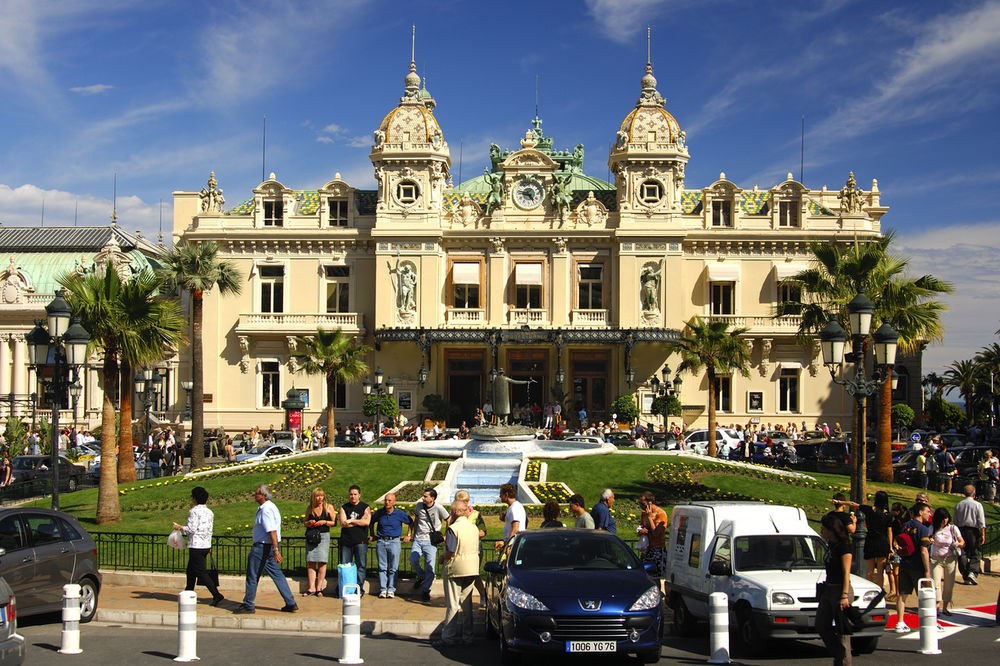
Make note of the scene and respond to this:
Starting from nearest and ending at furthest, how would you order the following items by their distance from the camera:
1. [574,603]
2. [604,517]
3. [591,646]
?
[591,646]
[574,603]
[604,517]

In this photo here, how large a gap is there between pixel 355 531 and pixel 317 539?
2.04 feet

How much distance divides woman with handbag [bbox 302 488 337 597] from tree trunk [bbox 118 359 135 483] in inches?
467

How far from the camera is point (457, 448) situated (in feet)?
107

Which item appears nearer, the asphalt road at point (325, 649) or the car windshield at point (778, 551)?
the asphalt road at point (325, 649)

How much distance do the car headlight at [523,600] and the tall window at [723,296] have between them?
41.0 m

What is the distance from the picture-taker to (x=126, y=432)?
28672 mm

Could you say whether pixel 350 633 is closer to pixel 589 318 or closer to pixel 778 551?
pixel 778 551

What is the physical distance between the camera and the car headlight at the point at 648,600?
11.5 metres

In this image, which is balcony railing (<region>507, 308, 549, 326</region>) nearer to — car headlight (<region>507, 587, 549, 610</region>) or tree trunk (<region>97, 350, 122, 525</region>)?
tree trunk (<region>97, 350, 122, 525</region>)

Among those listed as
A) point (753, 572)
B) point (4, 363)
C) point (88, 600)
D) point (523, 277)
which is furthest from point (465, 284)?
point (753, 572)

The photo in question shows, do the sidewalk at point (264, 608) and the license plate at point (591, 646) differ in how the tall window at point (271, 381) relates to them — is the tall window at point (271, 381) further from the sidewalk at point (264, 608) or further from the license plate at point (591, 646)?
the license plate at point (591, 646)

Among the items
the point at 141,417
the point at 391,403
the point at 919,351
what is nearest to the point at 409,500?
the point at 391,403

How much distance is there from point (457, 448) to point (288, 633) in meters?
18.5

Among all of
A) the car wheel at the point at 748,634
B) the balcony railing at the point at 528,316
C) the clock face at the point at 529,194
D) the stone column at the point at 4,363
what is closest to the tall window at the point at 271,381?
the balcony railing at the point at 528,316
